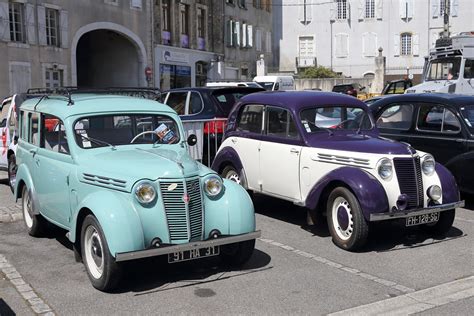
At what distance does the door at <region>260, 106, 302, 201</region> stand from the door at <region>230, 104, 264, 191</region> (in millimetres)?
122

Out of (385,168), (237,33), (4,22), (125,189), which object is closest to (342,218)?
(385,168)

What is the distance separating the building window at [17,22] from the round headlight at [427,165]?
70.0 ft

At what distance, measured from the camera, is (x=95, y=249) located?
5340 millimetres

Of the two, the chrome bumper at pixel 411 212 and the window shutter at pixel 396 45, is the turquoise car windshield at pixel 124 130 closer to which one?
the chrome bumper at pixel 411 212

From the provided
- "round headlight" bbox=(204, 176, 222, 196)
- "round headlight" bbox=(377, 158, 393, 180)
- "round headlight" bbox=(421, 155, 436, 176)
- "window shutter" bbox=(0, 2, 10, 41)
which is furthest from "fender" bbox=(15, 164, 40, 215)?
"window shutter" bbox=(0, 2, 10, 41)

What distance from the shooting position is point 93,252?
17.6ft

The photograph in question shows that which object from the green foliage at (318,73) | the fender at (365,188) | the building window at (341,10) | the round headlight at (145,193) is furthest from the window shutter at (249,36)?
the round headlight at (145,193)

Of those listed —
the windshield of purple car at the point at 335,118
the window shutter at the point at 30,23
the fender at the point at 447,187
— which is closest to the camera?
the fender at the point at 447,187

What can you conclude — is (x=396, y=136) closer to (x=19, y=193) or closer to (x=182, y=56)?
(x=19, y=193)

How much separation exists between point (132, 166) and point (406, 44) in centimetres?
5101

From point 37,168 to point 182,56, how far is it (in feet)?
93.8

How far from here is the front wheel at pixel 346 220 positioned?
6320 mm

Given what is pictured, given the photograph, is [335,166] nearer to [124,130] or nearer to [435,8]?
[124,130]

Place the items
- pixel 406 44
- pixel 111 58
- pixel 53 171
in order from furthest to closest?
pixel 406 44, pixel 111 58, pixel 53 171
